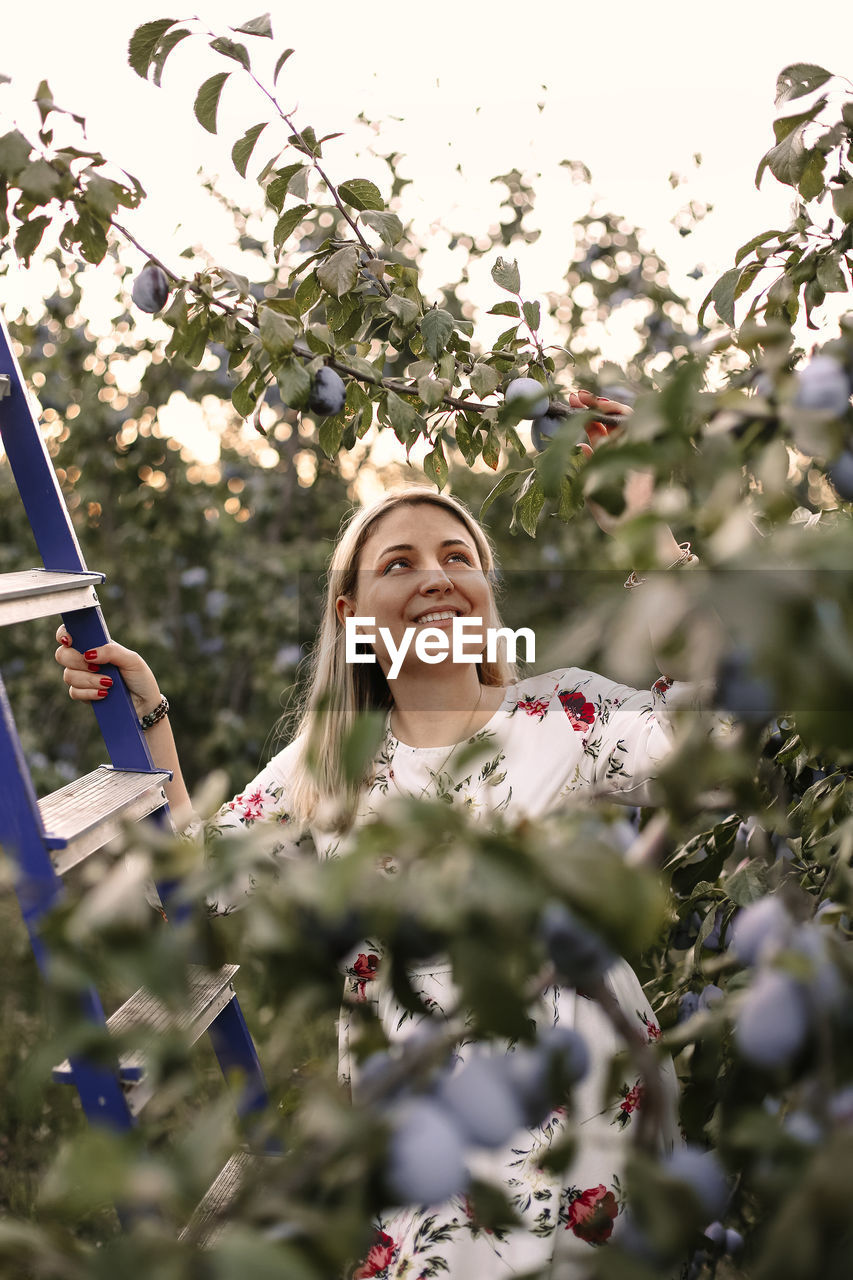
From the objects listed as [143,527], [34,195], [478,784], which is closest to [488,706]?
[478,784]

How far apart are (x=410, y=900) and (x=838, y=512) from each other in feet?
2.54

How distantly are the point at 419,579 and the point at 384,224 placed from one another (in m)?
0.58

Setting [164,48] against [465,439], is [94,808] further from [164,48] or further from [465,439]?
[164,48]

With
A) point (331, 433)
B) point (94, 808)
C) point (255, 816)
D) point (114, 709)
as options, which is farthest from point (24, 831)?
point (255, 816)

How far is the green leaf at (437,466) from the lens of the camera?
4.42ft

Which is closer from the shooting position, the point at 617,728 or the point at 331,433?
the point at 331,433

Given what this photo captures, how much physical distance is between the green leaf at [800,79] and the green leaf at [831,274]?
0.55ft

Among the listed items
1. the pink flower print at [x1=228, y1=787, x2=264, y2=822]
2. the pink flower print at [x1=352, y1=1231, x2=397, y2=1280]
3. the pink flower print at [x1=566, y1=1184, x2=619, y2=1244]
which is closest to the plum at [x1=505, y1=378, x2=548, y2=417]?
the pink flower print at [x1=228, y1=787, x2=264, y2=822]

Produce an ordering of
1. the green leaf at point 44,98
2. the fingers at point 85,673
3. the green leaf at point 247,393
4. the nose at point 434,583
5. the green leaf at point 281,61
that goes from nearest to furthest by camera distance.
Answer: the green leaf at point 44,98, the green leaf at point 281,61, the green leaf at point 247,393, the fingers at point 85,673, the nose at point 434,583

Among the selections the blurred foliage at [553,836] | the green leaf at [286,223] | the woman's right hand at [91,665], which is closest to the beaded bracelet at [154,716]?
the woman's right hand at [91,665]

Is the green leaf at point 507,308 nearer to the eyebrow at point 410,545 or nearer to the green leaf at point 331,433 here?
the green leaf at point 331,433

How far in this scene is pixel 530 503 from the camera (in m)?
Result: 1.21

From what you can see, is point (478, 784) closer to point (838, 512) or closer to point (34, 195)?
point (838, 512)

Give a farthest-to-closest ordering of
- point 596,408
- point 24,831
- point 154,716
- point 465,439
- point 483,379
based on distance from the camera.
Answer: point 154,716 → point 465,439 → point 483,379 → point 596,408 → point 24,831
